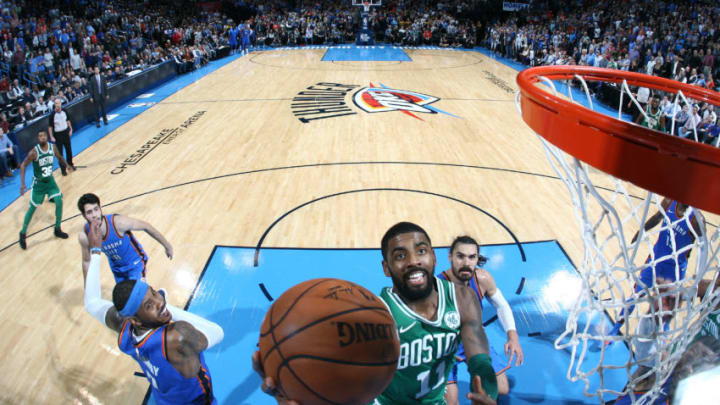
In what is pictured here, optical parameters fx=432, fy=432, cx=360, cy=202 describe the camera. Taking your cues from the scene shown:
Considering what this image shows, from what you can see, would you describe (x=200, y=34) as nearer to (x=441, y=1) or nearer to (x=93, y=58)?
(x=93, y=58)

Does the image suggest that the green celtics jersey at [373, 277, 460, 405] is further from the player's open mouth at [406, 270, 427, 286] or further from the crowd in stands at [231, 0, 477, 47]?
the crowd in stands at [231, 0, 477, 47]

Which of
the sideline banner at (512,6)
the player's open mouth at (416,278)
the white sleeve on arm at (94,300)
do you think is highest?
the sideline banner at (512,6)

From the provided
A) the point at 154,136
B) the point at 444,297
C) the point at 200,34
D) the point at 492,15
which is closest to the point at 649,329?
the point at 444,297

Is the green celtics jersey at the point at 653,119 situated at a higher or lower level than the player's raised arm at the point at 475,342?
higher

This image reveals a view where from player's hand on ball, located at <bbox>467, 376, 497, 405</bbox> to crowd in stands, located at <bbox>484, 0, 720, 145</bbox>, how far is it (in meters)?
6.47

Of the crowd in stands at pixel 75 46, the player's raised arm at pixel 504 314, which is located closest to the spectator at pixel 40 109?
the crowd in stands at pixel 75 46

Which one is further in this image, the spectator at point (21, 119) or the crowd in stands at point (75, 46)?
the crowd in stands at point (75, 46)

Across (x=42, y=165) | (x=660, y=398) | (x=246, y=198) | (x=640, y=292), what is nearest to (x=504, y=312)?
(x=640, y=292)

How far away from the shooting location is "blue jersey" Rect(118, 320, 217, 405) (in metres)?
2.25

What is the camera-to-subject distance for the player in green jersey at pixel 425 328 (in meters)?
1.94

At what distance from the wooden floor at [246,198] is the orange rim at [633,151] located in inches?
131

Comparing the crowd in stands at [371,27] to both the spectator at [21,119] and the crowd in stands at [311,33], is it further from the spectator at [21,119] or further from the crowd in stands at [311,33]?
the spectator at [21,119]

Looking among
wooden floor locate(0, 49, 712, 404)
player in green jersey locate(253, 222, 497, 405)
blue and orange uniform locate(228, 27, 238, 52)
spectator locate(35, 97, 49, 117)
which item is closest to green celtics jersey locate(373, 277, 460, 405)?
player in green jersey locate(253, 222, 497, 405)

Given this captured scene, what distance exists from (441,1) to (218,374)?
28.7 metres
